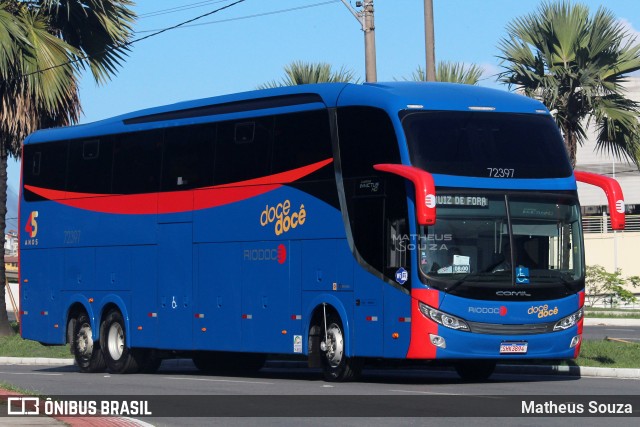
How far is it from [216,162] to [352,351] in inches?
179

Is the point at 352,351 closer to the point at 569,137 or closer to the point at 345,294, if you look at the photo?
the point at 345,294

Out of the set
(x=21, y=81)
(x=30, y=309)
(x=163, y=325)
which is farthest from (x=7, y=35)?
(x=163, y=325)

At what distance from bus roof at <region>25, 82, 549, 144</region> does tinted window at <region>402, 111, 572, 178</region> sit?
0.63ft

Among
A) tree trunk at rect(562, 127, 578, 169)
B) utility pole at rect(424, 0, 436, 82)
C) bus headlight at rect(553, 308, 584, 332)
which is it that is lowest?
bus headlight at rect(553, 308, 584, 332)

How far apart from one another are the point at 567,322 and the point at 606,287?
2559 centimetres

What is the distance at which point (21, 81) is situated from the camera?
103 ft

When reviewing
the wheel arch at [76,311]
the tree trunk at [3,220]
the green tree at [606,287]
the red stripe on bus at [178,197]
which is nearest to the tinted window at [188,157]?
the red stripe on bus at [178,197]

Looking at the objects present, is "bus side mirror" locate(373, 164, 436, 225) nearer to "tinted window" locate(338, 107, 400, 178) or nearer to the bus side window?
"tinted window" locate(338, 107, 400, 178)

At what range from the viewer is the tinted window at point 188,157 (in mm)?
22484

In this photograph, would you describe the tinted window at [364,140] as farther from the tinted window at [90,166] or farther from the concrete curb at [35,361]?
the concrete curb at [35,361]

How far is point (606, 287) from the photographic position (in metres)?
44.1

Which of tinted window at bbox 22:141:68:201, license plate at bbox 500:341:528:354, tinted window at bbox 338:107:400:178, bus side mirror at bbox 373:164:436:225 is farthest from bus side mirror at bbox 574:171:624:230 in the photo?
tinted window at bbox 22:141:68:201

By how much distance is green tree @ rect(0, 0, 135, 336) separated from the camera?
1209 inches

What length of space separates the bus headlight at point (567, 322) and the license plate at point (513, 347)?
608 mm
